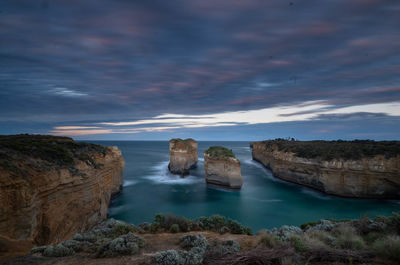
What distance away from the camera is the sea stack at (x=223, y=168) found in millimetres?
28609

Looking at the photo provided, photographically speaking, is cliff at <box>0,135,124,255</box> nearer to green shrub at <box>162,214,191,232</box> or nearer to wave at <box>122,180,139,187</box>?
green shrub at <box>162,214,191,232</box>

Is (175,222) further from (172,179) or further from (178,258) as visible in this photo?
(172,179)

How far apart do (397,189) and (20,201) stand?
3696 cm

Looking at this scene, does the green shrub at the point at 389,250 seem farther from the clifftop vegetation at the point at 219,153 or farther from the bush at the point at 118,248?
the clifftop vegetation at the point at 219,153

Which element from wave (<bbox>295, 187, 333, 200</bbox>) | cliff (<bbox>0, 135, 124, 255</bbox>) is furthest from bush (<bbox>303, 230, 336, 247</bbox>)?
wave (<bbox>295, 187, 333, 200</bbox>)

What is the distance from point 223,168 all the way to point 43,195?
2335 cm

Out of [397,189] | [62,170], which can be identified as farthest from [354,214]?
[62,170]

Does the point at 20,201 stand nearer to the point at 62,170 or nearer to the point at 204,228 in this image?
the point at 62,170

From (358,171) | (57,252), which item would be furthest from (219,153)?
(57,252)

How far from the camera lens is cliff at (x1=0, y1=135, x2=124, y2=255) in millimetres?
7648

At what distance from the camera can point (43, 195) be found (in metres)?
9.33

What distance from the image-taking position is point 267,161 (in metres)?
48.2

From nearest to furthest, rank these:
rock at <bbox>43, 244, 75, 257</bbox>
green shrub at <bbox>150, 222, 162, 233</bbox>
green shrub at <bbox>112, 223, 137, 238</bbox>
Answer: rock at <bbox>43, 244, 75, 257</bbox>, green shrub at <bbox>112, 223, 137, 238</bbox>, green shrub at <bbox>150, 222, 162, 233</bbox>

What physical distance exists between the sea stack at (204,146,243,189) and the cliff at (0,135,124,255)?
60.2 ft
